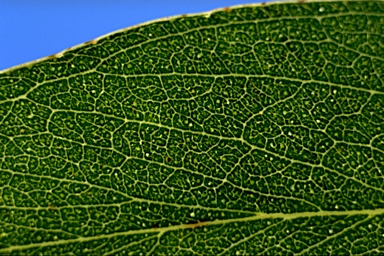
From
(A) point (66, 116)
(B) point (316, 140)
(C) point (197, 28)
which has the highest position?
(C) point (197, 28)

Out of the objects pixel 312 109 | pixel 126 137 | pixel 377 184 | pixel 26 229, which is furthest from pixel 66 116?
pixel 377 184

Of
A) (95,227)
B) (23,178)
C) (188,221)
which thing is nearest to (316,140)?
(188,221)

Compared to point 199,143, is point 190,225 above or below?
below

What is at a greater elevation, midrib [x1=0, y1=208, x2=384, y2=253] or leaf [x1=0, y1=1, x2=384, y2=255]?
leaf [x1=0, y1=1, x2=384, y2=255]

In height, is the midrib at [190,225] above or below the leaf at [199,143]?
below

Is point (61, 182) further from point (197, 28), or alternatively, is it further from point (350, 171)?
point (350, 171)

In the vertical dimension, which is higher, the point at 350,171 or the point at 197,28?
the point at 197,28

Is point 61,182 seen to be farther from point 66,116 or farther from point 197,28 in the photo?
point 197,28
